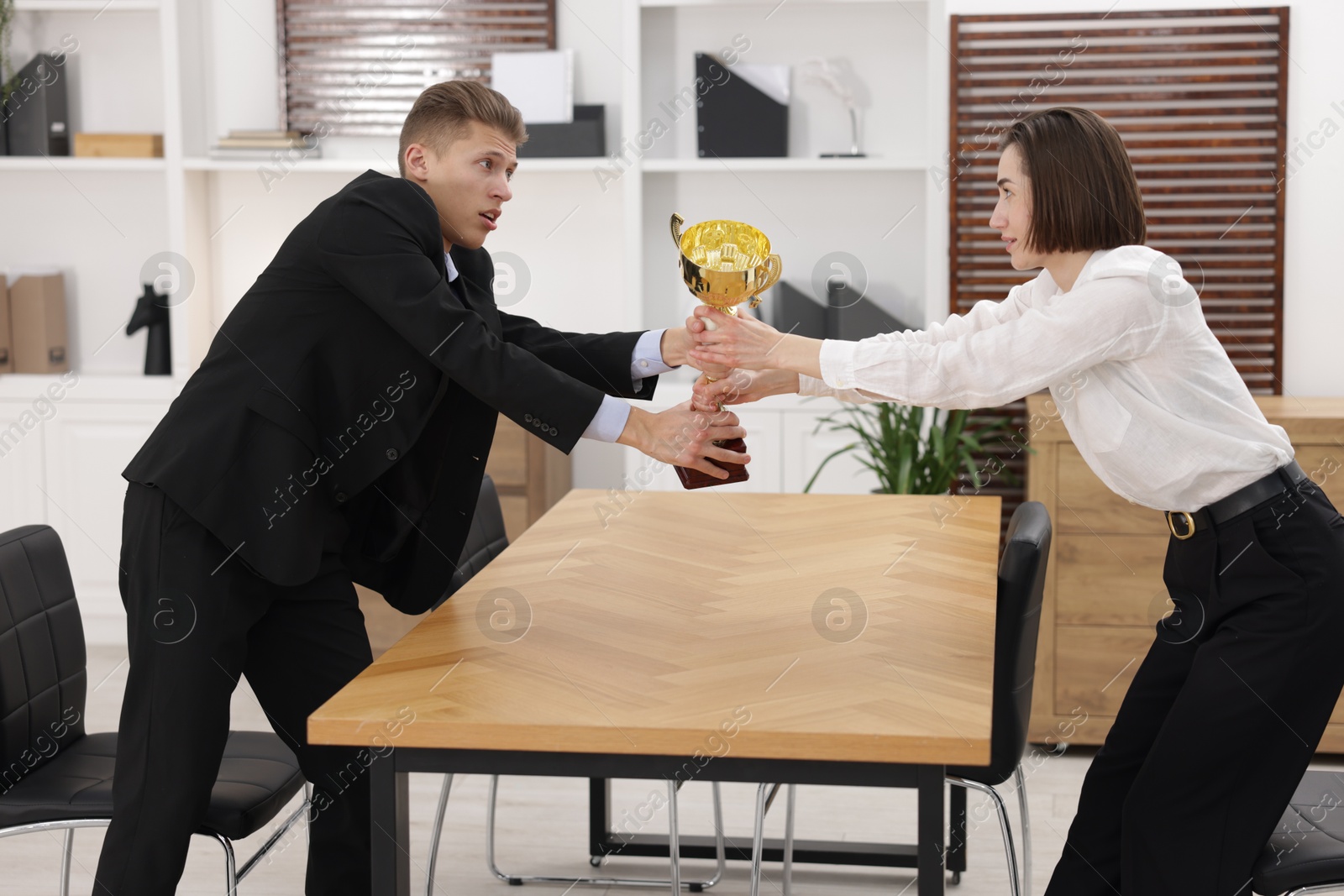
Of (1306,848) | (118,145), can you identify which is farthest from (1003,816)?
(118,145)

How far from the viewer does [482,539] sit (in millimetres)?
2918

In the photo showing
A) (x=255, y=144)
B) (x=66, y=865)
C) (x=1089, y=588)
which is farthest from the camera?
(x=255, y=144)

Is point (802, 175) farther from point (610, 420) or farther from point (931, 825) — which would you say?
point (931, 825)

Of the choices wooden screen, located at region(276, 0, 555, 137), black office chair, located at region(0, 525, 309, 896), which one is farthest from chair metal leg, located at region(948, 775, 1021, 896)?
wooden screen, located at region(276, 0, 555, 137)

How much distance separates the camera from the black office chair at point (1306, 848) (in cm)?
191

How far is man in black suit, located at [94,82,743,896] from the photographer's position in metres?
2.07

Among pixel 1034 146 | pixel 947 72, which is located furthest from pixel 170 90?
pixel 1034 146

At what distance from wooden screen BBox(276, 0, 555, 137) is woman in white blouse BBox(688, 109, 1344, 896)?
291 cm

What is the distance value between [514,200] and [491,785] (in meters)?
2.53

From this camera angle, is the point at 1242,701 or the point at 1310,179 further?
the point at 1310,179

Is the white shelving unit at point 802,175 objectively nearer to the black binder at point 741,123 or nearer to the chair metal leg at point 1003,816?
the black binder at point 741,123

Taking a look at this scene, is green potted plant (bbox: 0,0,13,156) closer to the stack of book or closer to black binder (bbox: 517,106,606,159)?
the stack of book

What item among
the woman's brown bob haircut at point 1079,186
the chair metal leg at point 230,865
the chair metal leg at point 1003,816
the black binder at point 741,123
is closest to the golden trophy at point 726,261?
the woman's brown bob haircut at point 1079,186

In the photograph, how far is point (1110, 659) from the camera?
3.77m
